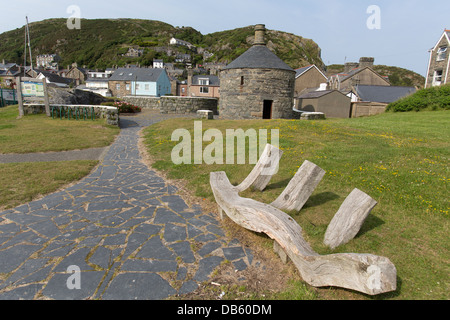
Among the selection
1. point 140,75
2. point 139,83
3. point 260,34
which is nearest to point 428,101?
point 260,34

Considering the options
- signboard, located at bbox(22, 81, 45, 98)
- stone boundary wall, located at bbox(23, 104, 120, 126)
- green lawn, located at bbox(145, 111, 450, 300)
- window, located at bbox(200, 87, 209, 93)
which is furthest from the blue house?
green lawn, located at bbox(145, 111, 450, 300)

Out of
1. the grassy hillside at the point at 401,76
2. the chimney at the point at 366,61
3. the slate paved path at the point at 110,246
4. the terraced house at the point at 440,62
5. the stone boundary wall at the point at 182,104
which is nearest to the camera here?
the slate paved path at the point at 110,246

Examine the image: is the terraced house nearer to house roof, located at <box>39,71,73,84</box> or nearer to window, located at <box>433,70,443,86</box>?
window, located at <box>433,70,443,86</box>

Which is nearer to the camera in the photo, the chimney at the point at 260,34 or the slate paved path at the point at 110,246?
the slate paved path at the point at 110,246

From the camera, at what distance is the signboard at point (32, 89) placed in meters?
16.6

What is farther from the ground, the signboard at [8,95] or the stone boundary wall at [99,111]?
the signboard at [8,95]

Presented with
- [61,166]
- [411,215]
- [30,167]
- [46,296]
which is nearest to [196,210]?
[46,296]

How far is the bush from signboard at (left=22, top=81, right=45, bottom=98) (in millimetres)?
26545

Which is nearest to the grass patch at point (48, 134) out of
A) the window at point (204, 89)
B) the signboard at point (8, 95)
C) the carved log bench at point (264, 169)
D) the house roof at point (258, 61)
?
the carved log bench at point (264, 169)

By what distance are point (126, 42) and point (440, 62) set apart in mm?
140710

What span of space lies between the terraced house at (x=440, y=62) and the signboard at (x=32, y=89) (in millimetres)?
36029

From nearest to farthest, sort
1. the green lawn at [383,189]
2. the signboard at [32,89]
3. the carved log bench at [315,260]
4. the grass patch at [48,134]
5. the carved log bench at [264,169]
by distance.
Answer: the carved log bench at [315,260], the green lawn at [383,189], the carved log bench at [264,169], the grass patch at [48,134], the signboard at [32,89]

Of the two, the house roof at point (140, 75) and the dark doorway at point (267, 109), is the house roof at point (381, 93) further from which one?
the house roof at point (140, 75)

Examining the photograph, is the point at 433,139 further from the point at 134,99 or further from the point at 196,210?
the point at 134,99
